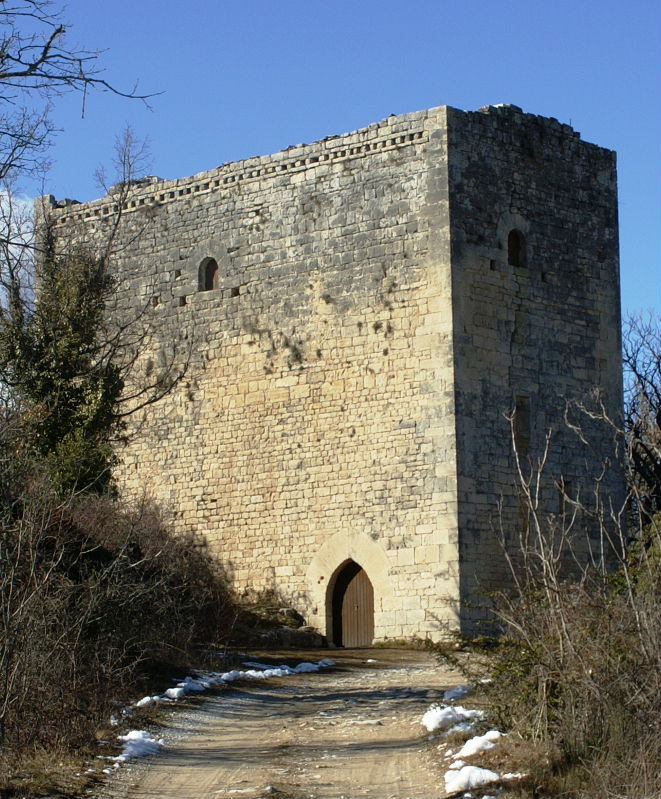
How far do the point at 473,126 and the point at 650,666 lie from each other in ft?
36.8

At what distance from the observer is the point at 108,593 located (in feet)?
33.9

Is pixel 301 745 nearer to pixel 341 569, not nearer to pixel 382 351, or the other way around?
pixel 341 569

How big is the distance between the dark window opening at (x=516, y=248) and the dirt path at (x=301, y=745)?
660cm

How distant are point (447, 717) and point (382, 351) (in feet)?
26.9

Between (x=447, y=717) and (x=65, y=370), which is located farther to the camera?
(x=65, y=370)

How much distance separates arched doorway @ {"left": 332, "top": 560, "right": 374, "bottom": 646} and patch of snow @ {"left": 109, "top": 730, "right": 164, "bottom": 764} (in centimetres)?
770

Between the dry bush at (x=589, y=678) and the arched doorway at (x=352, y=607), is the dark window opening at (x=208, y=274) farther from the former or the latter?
the dry bush at (x=589, y=678)

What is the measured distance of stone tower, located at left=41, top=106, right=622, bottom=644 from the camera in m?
16.6

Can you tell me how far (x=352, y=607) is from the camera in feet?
56.7

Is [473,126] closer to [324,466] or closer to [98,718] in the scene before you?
[324,466]

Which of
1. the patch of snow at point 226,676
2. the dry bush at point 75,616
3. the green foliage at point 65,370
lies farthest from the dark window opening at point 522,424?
the green foliage at point 65,370

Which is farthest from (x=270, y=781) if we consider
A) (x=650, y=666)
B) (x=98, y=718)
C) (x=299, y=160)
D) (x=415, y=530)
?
(x=299, y=160)

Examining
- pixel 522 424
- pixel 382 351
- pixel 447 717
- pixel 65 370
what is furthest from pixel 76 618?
pixel 522 424

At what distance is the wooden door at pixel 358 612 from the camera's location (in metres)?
17.1
